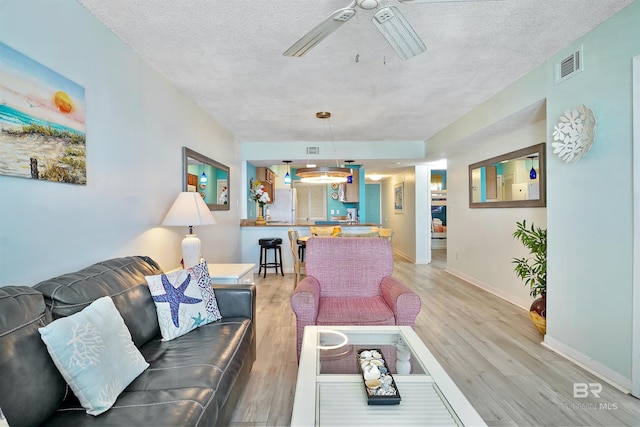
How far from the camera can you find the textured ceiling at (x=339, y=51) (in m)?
1.90

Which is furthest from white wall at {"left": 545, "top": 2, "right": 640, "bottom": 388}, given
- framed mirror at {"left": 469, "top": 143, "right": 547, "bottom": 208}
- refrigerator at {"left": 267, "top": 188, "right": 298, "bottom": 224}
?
refrigerator at {"left": 267, "top": 188, "right": 298, "bottom": 224}

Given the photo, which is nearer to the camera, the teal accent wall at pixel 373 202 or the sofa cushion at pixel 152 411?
the sofa cushion at pixel 152 411

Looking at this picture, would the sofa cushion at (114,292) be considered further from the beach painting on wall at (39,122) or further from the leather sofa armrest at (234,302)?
the beach painting on wall at (39,122)

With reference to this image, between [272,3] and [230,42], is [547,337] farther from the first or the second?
[230,42]

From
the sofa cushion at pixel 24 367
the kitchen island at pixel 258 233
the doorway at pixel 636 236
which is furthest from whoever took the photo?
the kitchen island at pixel 258 233

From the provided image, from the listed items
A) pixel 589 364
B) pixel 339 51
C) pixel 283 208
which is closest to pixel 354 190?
pixel 283 208

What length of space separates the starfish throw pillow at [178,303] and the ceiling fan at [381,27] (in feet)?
5.09

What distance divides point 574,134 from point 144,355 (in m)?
3.17

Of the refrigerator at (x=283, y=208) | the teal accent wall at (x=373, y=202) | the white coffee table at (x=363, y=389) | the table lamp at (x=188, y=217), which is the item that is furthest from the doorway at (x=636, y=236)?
the teal accent wall at (x=373, y=202)

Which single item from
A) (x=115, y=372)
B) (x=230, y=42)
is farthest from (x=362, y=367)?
(x=230, y=42)

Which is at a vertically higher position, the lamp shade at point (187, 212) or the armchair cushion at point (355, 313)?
the lamp shade at point (187, 212)

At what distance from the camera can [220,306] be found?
6.63ft

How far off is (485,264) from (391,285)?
272 cm

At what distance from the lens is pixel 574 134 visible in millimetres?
2254
